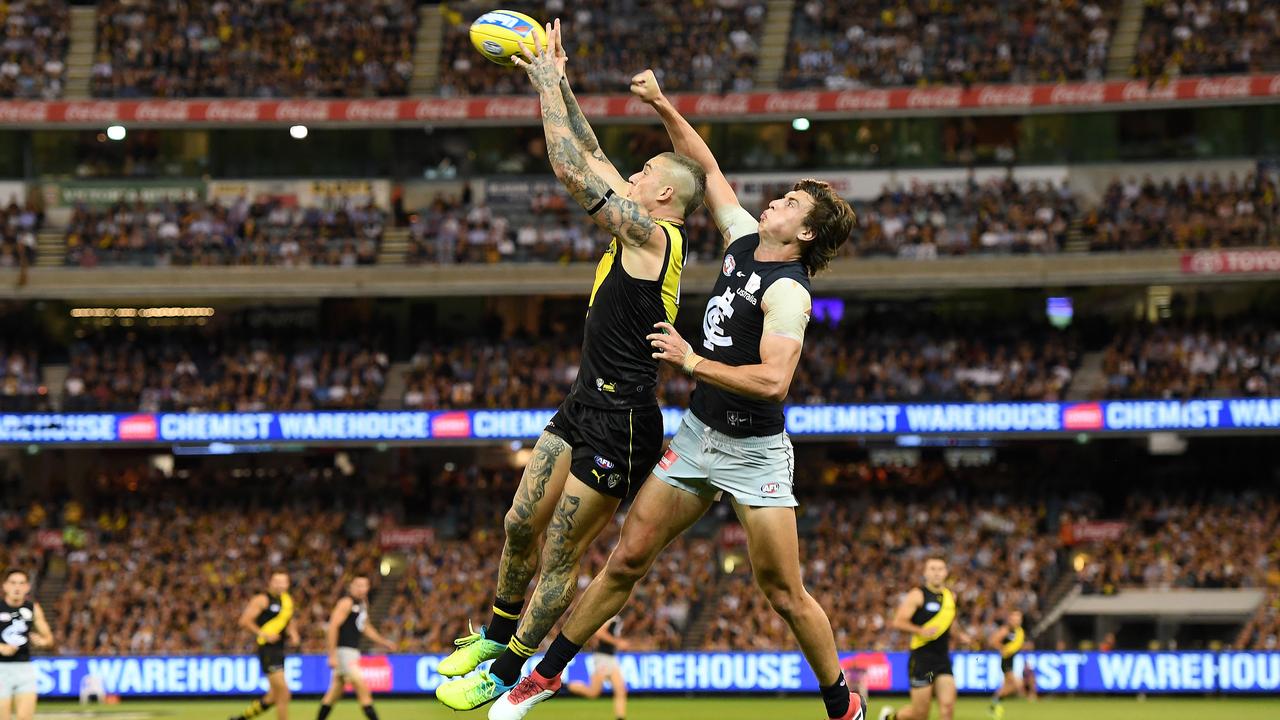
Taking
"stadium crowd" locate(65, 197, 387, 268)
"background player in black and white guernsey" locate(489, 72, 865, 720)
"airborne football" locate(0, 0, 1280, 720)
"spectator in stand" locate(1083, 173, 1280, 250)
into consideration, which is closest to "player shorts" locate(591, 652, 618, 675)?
"airborne football" locate(0, 0, 1280, 720)

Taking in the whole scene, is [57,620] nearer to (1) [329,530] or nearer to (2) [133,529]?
(2) [133,529]

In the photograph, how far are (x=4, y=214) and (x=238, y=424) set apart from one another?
9.89m

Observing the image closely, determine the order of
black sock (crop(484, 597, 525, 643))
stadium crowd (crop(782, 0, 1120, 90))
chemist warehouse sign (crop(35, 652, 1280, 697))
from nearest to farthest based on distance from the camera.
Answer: black sock (crop(484, 597, 525, 643))
chemist warehouse sign (crop(35, 652, 1280, 697))
stadium crowd (crop(782, 0, 1120, 90))

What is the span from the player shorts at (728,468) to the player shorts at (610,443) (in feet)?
0.61

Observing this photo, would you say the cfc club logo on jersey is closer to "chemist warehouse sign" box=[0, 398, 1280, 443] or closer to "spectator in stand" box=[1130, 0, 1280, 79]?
"chemist warehouse sign" box=[0, 398, 1280, 443]

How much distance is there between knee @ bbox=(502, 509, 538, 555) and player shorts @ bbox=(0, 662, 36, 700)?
Result: 10.0m

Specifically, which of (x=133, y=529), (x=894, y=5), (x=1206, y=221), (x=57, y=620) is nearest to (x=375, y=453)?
(x=133, y=529)

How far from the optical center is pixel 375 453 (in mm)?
39750

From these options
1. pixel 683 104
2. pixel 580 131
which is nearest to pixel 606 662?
pixel 580 131

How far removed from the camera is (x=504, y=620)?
9.47 m

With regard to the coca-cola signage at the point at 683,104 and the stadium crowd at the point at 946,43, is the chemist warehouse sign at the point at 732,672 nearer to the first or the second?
the coca-cola signage at the point at 683,104

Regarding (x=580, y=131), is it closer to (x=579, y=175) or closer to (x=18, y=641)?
(x=579, y=175)

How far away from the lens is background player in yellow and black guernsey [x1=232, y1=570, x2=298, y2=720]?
20.8m

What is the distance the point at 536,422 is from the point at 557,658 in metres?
26.8
